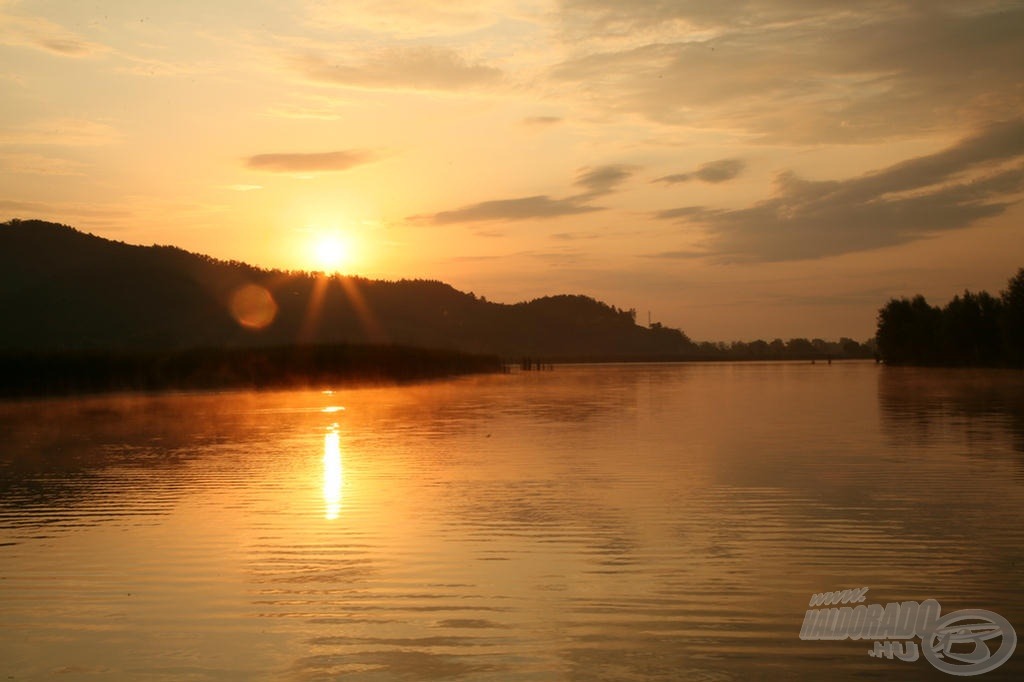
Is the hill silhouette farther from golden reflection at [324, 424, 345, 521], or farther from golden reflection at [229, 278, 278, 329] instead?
golden reflection at [324, 424, 345, 521]

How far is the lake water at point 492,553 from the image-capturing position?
8672 millimetres

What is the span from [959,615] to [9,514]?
566 inches

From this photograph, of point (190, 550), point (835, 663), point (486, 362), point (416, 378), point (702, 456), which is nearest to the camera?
point (835, 663)

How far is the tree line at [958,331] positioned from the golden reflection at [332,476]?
7872 centimetres

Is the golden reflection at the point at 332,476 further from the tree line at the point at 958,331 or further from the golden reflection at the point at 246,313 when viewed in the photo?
the golden reflection at the point at 246,313

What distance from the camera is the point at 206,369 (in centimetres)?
7081

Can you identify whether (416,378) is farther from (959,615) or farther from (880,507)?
(959,615)

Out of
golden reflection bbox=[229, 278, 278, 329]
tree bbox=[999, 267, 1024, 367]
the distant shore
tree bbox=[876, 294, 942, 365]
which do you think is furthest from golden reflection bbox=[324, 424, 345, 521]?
golden reflection bbox=[229, 278, 278, 329]

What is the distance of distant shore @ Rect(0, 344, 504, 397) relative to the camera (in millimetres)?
56969

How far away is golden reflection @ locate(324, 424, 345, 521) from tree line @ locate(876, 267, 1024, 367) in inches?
3099

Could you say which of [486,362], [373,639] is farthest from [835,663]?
[486,362]

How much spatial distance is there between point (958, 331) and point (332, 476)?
357 ft

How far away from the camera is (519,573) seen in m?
11.6

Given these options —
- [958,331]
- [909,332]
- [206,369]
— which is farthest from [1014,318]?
[206,369]
